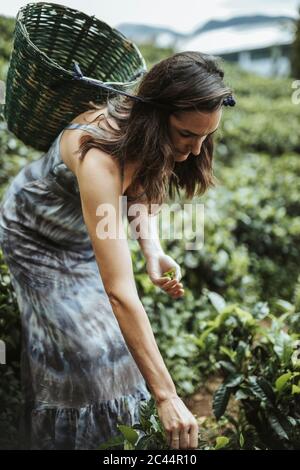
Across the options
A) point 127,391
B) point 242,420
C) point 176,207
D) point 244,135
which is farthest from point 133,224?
point 244,135

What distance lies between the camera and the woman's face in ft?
6.12

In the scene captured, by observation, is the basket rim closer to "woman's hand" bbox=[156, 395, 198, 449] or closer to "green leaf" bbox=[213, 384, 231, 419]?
"woman's hand" bbox=[156, 395, 198, 449]

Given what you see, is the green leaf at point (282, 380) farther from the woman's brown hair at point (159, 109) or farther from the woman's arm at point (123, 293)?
the woman's brown hair at point (159, 109)

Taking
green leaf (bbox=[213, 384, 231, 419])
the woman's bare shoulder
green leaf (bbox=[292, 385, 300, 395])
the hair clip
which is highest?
the hair clip

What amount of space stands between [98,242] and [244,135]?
22.6 ft

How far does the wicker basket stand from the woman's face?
343mm

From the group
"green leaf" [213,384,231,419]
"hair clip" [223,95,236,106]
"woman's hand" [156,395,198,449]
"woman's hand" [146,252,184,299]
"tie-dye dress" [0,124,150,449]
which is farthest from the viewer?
"green leaf" [213,384,231,419]

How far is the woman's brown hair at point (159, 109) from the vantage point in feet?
6.06

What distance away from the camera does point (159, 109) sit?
1.91 metres

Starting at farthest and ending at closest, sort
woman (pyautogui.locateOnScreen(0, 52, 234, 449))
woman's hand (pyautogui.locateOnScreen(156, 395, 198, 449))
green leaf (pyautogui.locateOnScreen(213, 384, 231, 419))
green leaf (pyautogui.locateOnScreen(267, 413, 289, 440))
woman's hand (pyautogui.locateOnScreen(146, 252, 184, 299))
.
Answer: green leaf (pyautogui.locateOnScreen(213, 384, 231, 419)) → green leaf (pyautogui.locateOnScreen(267, 413, 289, 440)) → woman's hand (pyautogui.locateOnScreen(146, 252, 184, 299)) → woman (pyautogui.locateOnScreen(0, 52, 234, 449)) → woman's hand (pyautogui.locateOnScreen(156, 395, 198, 449))

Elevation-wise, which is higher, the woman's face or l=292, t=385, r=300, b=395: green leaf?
the woman's face

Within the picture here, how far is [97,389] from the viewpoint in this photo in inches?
83.0

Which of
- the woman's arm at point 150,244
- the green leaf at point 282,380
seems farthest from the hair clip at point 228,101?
the green leaf at point 282,380

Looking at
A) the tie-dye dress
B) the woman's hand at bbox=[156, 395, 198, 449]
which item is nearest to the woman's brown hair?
the tie-dye dress
